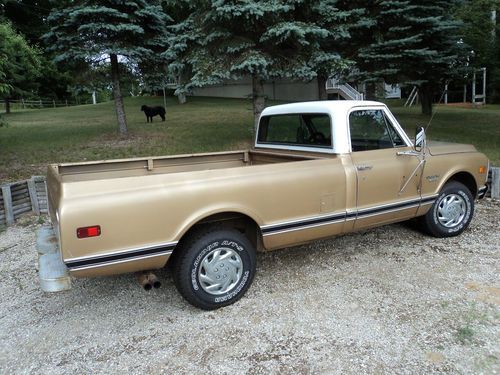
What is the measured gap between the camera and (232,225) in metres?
3.73

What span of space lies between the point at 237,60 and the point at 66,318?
270 inches

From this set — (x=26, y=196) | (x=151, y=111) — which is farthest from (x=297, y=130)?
(x=151, y=111)

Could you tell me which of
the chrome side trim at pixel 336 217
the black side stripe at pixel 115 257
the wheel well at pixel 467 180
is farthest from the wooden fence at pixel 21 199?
the wheel well at pixel 467 180

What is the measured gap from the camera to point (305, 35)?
9.15m

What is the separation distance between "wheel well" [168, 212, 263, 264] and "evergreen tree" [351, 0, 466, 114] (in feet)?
26.7

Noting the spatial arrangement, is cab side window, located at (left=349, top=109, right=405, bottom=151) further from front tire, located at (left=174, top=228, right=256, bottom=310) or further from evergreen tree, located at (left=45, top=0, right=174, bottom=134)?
evergreen tree, located at (left=45, top=0, right=174, bottom=134)

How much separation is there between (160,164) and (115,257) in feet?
6.66

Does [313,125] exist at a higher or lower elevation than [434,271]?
higher

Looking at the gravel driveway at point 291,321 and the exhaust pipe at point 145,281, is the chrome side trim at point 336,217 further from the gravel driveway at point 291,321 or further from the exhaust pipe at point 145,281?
the exhaust pipe at point 145,281

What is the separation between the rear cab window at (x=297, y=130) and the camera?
4457 millimetres

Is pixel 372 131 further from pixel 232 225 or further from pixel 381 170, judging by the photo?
pixel 232 225

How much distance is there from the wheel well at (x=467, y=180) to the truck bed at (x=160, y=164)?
80.1 inches

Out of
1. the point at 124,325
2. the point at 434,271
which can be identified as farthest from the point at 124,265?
the point at 434,271

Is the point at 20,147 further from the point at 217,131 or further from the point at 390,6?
the point at 390,6
